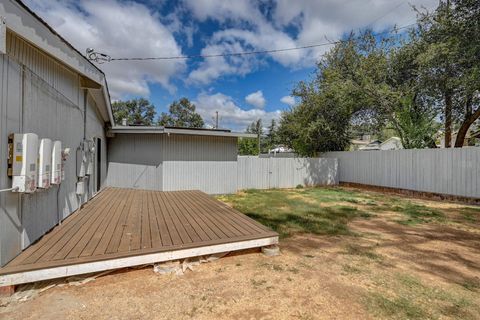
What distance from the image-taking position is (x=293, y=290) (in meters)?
2.46

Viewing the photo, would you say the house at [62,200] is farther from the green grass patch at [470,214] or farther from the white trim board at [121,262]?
the green grass patch at [470,214]

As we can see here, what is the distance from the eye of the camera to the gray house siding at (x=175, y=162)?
777cm

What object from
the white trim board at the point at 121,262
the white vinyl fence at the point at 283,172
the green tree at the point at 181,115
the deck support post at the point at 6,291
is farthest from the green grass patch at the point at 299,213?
the green tree at the point at 181,115

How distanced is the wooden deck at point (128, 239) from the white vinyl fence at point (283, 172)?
4.79m

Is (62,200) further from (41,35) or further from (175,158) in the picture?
(175,158)

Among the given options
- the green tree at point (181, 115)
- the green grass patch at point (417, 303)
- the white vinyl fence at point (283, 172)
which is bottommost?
the green grass patch at point (417, 303)

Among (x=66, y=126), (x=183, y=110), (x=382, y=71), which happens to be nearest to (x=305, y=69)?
(x=382, y=71)

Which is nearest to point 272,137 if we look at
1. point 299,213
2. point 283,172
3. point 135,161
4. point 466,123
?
point 283,172

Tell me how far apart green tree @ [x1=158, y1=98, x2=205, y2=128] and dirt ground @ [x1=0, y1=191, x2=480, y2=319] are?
121ft

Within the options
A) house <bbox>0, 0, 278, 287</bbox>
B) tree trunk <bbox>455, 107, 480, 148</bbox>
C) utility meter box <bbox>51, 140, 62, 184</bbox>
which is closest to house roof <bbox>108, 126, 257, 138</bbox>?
house <bbox>0, 0, 278, 287</bbox>

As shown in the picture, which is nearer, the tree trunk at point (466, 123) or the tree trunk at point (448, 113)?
the tree trunk at point (466, 123)

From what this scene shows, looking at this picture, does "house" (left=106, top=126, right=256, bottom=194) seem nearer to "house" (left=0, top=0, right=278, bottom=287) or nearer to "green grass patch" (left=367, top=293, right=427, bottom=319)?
"house" (left=0, top=0, right=278, bottom=287)

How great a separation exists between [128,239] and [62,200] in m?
1.77

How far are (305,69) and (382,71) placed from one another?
4620 mm
